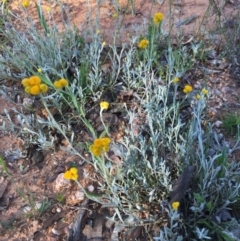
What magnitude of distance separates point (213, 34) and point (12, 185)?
186 cm

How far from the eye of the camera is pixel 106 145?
1712 mm

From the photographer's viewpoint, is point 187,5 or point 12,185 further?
point 187,5

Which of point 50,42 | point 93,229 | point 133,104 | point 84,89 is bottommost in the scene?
point 93,229

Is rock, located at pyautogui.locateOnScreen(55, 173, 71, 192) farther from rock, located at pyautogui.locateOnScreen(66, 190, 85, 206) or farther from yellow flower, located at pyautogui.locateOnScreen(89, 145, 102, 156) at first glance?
yellow flower, located at pyautogui.locateOnScreen(89, 145, 102, 156)

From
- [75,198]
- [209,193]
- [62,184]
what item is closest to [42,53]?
[62,184]

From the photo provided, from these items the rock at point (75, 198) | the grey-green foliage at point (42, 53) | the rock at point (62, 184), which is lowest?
the rock at point (75, 198)

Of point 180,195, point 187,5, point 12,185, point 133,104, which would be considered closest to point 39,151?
point 12,185

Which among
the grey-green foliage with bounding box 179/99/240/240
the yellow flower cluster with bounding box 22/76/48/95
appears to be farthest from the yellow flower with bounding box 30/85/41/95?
the grey-green foliage with bounding box 179/99/240/240

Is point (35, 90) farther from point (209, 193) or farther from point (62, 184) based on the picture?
point (209, 193)

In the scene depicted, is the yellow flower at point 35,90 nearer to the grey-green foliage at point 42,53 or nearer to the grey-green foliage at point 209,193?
the grey-green foliage at point 209,193

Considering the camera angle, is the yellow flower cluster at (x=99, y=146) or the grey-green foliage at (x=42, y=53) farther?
the grey-green foliage at (x=42, y=53)

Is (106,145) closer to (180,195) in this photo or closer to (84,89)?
(180,195)

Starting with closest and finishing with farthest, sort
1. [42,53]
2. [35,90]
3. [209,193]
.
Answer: [35,90] → [209,193] → [42,53]

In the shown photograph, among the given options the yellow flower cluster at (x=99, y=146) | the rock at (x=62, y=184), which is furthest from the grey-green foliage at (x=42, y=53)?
the yellow flower cluster at (x=99, y=146)
